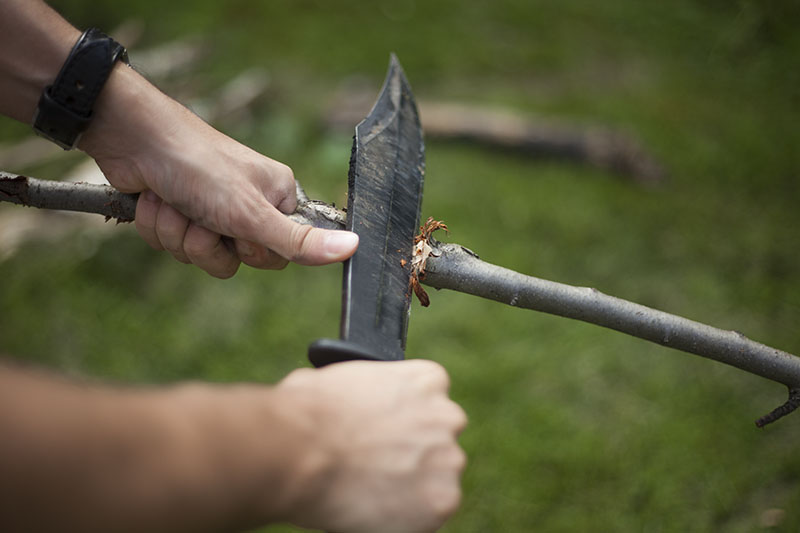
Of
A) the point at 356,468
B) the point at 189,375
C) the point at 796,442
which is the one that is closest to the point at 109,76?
the point at 356,468

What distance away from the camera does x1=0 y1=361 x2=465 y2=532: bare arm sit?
80 cm

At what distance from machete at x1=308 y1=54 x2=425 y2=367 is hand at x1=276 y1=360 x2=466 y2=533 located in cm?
9

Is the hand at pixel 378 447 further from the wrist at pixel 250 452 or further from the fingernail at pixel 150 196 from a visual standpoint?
the fingernail at pixel 150 196

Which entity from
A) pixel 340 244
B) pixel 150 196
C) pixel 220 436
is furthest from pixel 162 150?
pixel 220 436

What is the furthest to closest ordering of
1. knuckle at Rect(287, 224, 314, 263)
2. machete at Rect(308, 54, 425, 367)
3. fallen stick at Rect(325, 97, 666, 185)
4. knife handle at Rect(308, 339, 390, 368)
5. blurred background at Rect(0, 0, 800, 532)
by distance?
fallen stick at Rect(325, 97, 666, 185)
blurred background at Rect(0, 0, 800, 532)
knuckle at Rect(287, 224, 314, 263)
machete at Rect(308, 54, 425, 367)
knife handle at Rect(308, 339, 390, 368)

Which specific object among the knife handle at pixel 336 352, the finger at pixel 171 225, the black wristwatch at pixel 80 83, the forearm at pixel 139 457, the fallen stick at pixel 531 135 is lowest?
the forearm at pixel 139 457

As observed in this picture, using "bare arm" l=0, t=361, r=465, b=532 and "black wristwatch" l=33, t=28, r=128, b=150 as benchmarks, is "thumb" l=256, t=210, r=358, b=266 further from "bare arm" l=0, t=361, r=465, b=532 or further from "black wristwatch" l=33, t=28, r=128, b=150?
"black wristwatch" l=33, t=28, r=128, b=150

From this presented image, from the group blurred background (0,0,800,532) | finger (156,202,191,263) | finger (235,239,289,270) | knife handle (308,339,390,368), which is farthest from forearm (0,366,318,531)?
blurred background (0,0,800,532)

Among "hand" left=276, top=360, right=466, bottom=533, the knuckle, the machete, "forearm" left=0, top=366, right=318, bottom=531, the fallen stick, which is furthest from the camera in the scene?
the fallen stick

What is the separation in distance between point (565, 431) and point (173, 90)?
17.3ft

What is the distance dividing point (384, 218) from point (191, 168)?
669mm

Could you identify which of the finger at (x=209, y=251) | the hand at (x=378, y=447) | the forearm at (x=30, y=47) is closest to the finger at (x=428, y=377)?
the hand at (x=378, y=447)

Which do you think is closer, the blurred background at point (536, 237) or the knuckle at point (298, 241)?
the knuckle at point (298, 241)

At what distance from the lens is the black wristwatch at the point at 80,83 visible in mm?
1687
